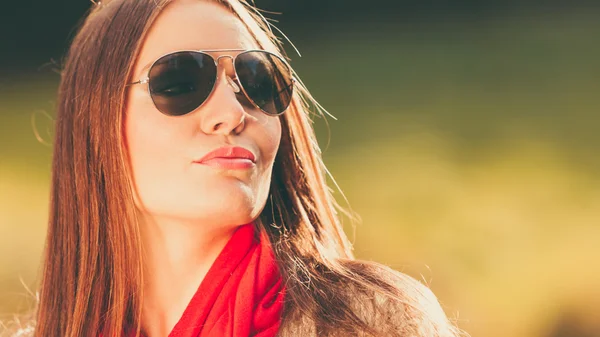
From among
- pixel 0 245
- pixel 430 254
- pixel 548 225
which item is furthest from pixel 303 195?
pixel 0 245

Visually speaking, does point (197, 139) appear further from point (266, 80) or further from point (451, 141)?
point (451, 141)

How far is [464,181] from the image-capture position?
5.22 m

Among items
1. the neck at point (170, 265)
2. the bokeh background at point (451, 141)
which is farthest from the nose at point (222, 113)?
the bokeh background at point (451, 141)

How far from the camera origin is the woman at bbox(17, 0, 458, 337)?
6.95 feet

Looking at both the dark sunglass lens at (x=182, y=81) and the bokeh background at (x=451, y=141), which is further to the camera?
the bokeh background at (x=451, y=141)

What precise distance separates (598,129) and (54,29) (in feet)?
12.4

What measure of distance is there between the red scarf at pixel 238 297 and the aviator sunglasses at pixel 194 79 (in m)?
0.38

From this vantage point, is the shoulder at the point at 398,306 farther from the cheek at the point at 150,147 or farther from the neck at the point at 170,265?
the cheek at the point at 150,147

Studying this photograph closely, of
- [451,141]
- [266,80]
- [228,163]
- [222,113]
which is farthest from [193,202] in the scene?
[451,141]

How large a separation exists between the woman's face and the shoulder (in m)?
0.35

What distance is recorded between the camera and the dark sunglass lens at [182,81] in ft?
6.99

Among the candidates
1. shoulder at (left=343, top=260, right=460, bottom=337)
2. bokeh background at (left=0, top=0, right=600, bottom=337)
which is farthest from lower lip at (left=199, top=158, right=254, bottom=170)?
bokeh background at (left=0, top=0, right=600, bottom=337)

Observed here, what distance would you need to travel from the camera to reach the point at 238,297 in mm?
2127

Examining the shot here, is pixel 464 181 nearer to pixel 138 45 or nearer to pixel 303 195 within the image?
pixel 303 195
